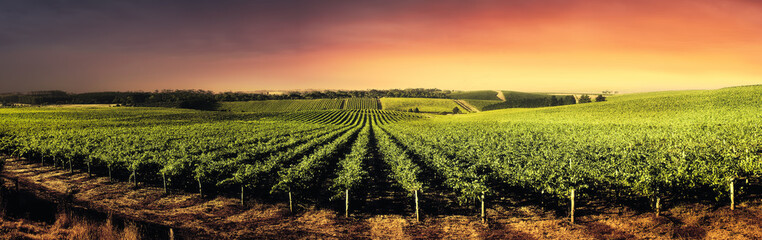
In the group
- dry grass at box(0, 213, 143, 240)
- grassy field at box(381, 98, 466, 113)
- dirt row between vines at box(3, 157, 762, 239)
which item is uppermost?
grassy field at box(381, 98, 466, 113)

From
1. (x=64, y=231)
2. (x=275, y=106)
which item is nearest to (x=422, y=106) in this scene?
(x=275, y=106)

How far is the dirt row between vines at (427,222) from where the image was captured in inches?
479

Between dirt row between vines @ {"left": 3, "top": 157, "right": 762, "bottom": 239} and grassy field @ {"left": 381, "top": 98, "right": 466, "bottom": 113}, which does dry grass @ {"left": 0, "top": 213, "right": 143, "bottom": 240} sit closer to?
dirt row between vines @ {"left": 3, "top": 157, "right": 762, "bottom": 239}

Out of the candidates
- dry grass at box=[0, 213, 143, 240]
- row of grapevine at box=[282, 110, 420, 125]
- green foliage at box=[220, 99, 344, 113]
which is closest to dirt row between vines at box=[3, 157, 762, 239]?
dry grass at box=[0, 213, 143, 240]

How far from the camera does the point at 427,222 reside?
14883 mm

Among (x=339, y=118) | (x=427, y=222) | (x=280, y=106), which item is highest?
(x=280, y=106)

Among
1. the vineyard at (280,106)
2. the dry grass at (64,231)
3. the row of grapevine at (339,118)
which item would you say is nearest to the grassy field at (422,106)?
the vineyard at (280,106)

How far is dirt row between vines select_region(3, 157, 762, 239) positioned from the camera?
12.2 m

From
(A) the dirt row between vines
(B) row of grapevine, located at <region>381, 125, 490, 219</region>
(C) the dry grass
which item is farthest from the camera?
(B) row of grapevine, located at <region>381, 125, 490, 219</region>

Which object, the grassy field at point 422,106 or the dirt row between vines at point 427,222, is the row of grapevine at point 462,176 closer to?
the dirt row between vines at point 427,222

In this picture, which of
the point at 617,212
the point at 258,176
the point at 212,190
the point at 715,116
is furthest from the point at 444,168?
the point at 715,116

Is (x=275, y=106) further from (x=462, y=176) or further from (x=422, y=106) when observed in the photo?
(x=462, y=176)

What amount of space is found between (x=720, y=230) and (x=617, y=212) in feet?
11.0

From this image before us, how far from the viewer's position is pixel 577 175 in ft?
51.3
